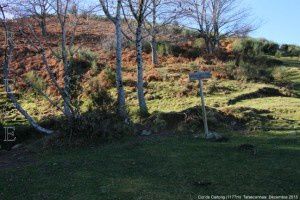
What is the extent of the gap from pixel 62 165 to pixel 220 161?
13.2 ft

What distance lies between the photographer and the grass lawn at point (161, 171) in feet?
29.4

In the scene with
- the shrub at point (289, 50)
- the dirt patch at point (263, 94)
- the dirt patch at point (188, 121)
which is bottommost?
the dirt patch at point (188, 121)

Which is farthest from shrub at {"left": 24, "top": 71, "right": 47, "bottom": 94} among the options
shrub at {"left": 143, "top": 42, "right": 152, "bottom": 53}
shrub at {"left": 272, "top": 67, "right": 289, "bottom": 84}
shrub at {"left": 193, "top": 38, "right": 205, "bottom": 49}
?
shrub at {"left": 272, "top": 67, "right": 289, "bottom": 84}

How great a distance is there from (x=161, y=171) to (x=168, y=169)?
204 mm

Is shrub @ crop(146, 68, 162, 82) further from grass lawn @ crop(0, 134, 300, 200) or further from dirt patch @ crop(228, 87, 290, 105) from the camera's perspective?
grass lawn @ crop(0, 134, 300, 200)

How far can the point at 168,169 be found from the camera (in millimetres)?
10531

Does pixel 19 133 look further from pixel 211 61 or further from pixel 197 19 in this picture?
pixel 197 19

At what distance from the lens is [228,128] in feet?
50.5

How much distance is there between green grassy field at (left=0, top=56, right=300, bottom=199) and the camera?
900 cm

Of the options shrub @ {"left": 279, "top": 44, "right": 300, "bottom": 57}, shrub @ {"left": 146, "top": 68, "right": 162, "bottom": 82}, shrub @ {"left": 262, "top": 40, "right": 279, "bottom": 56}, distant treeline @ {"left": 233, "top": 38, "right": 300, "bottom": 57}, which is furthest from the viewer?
shrub @ {"left": 279, "top": 44, "right": 300, "bottom": 57}

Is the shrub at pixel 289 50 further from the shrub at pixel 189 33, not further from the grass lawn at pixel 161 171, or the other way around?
the grass lawn at pixel 161 171

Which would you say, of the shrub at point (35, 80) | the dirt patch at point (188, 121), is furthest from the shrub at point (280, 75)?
the shrub at point (35, 80)

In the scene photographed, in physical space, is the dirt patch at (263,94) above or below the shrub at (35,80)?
below

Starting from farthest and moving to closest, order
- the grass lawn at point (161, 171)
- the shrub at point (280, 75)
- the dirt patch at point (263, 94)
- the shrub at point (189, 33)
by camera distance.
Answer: the shrub at point (189, 33) → the shrub at point (280, 75) → the dirt patch at point (263, 94) → the grass lawn at point (161, 171)
